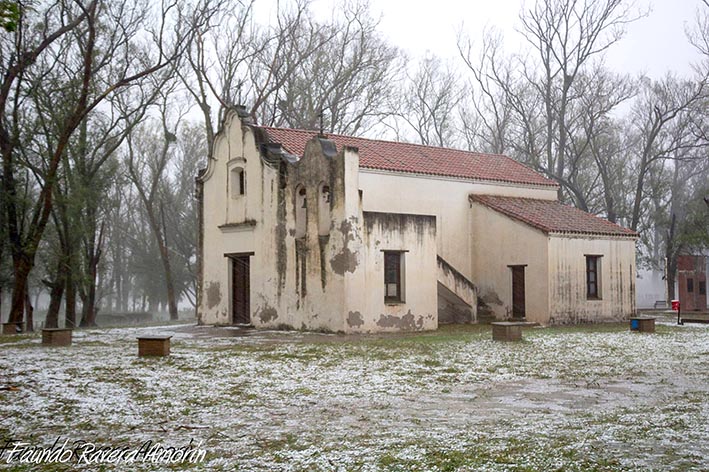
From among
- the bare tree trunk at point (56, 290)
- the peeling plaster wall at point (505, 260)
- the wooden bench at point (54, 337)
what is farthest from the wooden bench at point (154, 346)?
the bare tree trunk at point (56, 290)

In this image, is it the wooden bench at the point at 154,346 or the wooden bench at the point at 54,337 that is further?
the wooden bench at the point at 54,337

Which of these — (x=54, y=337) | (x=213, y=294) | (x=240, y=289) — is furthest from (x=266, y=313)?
(x=54, y=337)

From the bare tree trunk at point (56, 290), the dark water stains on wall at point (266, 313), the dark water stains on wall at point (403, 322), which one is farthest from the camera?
the bare tree trunk at point (56, 290)

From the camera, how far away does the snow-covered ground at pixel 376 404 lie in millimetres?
7371

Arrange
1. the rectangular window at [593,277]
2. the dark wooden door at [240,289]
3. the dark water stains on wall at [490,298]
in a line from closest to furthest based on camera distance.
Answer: the dark wooden door at [240,289] < the rectangular window at [593,277] < the dark water stains on wall at [490,298]

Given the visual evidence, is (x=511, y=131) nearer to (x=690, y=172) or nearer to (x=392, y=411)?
(x=690, y=172)

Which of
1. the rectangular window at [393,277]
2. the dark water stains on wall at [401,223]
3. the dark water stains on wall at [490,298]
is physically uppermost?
the dark water stains on wall at [401,223]

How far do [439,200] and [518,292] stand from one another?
427cm

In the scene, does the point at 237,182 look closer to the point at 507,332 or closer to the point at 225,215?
the point at 225,215

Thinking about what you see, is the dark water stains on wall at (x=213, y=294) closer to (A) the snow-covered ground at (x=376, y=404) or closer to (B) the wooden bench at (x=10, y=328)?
(B) the wooden bench at (x=10, y=328)

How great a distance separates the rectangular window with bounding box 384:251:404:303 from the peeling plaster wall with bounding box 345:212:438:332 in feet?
0.70

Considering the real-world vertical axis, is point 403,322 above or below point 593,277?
below

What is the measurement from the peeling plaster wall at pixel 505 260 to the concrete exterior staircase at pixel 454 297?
1076mm

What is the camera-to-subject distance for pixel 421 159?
2866cm
